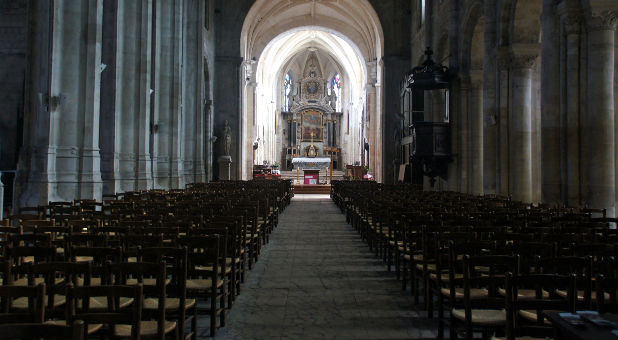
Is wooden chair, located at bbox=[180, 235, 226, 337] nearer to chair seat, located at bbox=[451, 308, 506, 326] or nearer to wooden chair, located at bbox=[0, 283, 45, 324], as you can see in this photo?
wooden chair, located at bbox=[0, 283, 45, 324]

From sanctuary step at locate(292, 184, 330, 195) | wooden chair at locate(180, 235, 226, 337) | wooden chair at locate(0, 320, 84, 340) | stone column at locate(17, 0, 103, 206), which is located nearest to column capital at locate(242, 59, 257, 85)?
sanctuary step at locate(292, 184, 330, 195)

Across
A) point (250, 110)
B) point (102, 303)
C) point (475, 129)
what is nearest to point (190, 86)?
point (475, 129)

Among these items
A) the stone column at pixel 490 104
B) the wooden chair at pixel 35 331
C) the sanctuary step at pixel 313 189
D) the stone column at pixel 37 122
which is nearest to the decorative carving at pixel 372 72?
the sanctuary step at pixel 313 189

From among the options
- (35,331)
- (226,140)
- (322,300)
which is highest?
(226,140)

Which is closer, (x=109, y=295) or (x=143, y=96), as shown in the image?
(x=109, y=295)

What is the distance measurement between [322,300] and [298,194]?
27.4 m

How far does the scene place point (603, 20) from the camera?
11.7 meters

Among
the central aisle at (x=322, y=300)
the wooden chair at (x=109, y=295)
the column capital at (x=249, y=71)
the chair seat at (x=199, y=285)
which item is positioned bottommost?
the central aisle at (x=322, y=300)

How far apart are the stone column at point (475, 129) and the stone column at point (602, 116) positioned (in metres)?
8.25

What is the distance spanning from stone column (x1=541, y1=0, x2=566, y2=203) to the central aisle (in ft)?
16.6

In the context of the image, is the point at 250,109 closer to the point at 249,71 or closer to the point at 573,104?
the point at 249,71

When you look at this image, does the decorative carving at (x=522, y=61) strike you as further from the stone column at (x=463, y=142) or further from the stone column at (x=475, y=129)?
the stone column at (x=463, y=142)

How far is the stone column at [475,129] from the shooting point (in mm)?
20312

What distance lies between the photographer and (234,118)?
33531 mm
